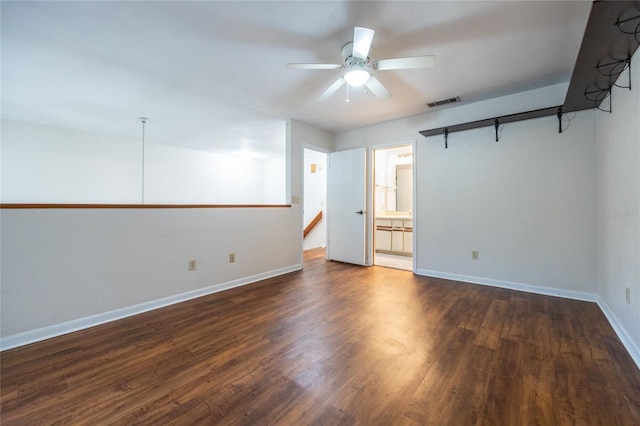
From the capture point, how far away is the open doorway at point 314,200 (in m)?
6.36

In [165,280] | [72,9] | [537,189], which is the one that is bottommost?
[165,280]

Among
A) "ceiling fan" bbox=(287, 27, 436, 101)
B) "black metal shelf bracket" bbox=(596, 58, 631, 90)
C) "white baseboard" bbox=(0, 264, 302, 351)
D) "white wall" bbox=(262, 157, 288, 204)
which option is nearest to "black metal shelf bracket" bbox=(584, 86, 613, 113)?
"black metal shelf bracket" bbox=(596, 58, 631, 90)

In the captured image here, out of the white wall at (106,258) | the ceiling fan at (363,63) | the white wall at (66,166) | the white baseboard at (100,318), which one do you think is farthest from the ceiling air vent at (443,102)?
the white wall at (66,166)

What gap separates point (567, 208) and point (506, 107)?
4.55 feet

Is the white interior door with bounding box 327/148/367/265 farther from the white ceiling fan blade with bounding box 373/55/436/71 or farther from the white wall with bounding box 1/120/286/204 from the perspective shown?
the white wall with bounding box 1/120/286/204

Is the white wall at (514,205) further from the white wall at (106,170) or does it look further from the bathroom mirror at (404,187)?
the white wall at (106,170)

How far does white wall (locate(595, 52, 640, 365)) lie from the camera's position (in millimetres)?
1748

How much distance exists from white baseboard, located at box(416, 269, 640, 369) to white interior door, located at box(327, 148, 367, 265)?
3.84 ft

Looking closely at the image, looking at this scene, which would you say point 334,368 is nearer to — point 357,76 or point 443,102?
point 357,76

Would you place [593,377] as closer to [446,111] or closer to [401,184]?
[446,111]

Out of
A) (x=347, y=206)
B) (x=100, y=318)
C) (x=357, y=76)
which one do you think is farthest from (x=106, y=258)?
(x=347, y=206)

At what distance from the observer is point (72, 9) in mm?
1775

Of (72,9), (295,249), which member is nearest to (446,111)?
(295,249)

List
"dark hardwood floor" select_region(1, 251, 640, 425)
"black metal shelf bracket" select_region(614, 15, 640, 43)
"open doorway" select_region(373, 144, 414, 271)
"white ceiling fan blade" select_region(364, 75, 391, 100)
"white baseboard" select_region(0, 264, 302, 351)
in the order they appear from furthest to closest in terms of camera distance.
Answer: "open doorway" select_region(373, 144, 414, 271) → "white ceiling fan blade" select_region(364, 75, 391, 100) → "white baseboard" select_region(0, 264, 302, 351) → "black metal shelf bracket" select_region(614, 15, 640, 43) → "dark hardwood floor" select_region(1, 251, 640, 425)
